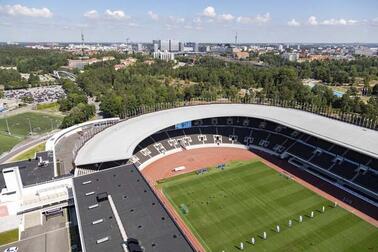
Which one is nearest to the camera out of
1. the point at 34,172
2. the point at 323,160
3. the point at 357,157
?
the point at 34,172

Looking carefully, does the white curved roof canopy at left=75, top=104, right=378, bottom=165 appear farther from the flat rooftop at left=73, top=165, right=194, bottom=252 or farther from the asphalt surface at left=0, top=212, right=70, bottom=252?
the asphalt surface at left=0, top=212, right=70, bottom=252

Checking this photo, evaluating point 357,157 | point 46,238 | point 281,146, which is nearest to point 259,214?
point 357,157

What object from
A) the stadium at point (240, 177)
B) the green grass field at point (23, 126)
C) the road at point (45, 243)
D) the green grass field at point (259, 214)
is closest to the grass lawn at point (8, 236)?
the road at point (45, 243)

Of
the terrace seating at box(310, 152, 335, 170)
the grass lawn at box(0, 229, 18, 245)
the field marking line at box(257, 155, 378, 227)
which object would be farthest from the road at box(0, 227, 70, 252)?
the terrace seating at box(310, 152, 335, 170)

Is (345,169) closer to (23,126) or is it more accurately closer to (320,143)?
(320,143)

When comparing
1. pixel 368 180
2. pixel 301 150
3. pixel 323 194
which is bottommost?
pixel 323 194

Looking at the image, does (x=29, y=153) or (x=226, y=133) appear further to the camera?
(x=226, y=133)

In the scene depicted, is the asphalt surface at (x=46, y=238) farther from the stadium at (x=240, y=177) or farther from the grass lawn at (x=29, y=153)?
the grass lawn at (x=29, y=153)
